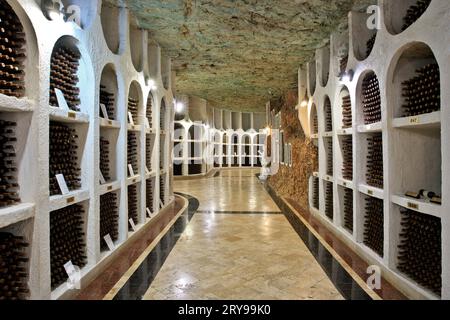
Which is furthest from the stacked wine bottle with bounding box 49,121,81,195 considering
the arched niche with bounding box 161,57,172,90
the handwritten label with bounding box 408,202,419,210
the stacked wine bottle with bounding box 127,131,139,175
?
the arched niche with bounding box 161,57,172,90

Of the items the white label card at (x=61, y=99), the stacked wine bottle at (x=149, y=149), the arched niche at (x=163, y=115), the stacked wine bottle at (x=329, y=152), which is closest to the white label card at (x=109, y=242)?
the white label card at (x=61, y=99)

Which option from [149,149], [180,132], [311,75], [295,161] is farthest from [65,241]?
[180,132]

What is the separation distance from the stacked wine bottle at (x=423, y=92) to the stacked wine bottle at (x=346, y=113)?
154 cm

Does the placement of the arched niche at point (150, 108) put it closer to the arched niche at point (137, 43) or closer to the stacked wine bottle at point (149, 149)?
the stacked wine bottle at point (149, 149)

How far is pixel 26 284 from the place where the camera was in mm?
2512

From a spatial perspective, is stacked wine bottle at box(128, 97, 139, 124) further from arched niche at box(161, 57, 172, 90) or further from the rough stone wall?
the rough stone wall

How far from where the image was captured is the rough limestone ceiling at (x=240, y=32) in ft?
15.9

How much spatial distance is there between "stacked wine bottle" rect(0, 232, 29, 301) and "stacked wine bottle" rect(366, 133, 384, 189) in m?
4.22

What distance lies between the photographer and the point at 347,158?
5.29 metres

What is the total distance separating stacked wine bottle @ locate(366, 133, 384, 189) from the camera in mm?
4059

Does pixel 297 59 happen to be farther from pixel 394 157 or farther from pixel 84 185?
pixel 84 185

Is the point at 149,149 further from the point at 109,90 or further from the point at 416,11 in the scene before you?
the point at 416,11
